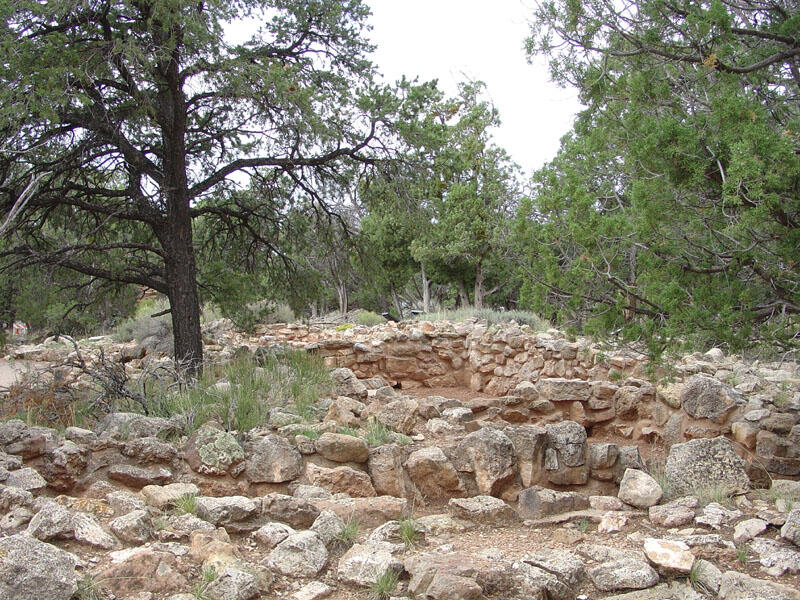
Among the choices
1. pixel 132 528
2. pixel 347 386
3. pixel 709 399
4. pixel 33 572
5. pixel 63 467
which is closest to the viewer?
pixel 33 572

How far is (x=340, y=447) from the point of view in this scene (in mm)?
5340

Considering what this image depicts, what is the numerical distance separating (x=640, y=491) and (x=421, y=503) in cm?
158

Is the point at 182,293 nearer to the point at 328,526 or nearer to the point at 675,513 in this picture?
the point at 328,526

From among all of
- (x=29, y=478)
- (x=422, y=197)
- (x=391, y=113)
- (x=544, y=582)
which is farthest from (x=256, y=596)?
(x=422, y=197)

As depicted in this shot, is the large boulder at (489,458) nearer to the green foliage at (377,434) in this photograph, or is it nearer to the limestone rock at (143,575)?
the green foliage at (377,434)


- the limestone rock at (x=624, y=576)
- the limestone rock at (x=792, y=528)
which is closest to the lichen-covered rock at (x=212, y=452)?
the limestone rock at (x=624, y=576)

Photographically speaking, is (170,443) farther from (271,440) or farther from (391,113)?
(391,113)

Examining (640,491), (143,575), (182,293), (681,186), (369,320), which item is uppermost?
(681,186)

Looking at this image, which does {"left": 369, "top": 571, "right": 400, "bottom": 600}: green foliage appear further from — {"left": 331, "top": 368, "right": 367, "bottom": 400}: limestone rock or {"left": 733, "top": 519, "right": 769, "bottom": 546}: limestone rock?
{"left": 331, "top": 368, "right": 367, "bottom": 400}: limestone rock

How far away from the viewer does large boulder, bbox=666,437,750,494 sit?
500 cm

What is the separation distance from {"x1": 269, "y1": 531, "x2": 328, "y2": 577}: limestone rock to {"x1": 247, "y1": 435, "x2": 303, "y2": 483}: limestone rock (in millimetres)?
1262

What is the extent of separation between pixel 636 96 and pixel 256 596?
14.0 ft

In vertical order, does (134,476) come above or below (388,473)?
above

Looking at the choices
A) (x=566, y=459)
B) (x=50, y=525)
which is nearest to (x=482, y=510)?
(x=566, y=459)
